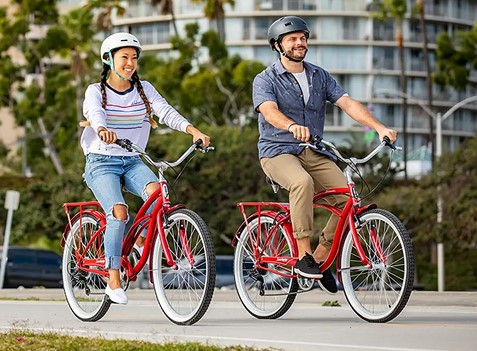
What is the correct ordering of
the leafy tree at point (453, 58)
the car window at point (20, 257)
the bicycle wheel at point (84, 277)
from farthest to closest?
the leafy tree at point (453, 58) → the car window at point (20, 257) → the bicycle wheel at point (84, 277)

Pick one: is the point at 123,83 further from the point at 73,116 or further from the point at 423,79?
the point at 423,79

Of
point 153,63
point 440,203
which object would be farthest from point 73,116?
point 440,203

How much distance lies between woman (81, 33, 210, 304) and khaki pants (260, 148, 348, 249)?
57 cm

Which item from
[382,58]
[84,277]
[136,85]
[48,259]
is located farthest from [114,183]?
[382,58]

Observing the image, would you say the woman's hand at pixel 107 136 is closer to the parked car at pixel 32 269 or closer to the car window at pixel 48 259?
the parked car at pixel 32 269

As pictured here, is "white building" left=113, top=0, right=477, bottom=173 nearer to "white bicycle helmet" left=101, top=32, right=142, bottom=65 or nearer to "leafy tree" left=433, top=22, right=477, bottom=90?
"leafy tree" left=433, top=22, right=477, bottom=90

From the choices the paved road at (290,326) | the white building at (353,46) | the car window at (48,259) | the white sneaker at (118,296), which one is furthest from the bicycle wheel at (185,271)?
the white building at (353,46)

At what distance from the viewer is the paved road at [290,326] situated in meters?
7.64

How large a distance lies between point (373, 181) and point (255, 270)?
46.9 metres

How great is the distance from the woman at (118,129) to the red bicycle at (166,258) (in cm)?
13

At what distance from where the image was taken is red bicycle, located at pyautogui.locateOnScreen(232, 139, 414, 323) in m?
8.81

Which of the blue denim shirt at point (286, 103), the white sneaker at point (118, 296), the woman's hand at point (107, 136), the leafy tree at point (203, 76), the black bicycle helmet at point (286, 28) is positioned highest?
the leafy tree at point (203, 76)

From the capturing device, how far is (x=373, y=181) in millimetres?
56750

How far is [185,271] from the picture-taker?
9.20m
